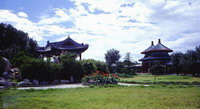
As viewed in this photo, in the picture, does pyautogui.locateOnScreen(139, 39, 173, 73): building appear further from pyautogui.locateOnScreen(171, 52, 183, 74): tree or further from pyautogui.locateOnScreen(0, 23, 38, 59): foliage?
pyautogui.locateOnScreen(0, 23, 38, 59): foliage

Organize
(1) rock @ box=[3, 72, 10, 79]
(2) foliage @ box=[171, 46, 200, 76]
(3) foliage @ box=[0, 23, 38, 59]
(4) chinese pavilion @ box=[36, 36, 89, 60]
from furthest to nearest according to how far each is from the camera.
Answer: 1. (3) foliage @ box=[0, 23, 38, 59]
2. (2) foliage @ box=[171, 46, 200, 76]
3. (4) chinese pavilion @ box=[36, 36, 89, 60]
4. (1) rock @ box=[3, 72, 10, 79]

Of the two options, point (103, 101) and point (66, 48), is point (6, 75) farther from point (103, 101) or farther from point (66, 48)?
point (103, 101)

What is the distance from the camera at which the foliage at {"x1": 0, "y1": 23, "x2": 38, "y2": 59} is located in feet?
Answer: 112

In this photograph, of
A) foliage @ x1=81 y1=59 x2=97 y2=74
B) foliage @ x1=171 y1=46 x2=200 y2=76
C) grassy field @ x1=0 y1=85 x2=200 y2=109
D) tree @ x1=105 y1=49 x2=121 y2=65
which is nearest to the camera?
grassy field @ x1=0 y1=85 x2=200 y2=109

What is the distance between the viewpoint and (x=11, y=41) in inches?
1421

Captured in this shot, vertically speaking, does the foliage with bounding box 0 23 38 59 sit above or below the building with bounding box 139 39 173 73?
above

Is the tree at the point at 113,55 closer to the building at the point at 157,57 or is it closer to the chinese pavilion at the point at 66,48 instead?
the building at the point at 157,57

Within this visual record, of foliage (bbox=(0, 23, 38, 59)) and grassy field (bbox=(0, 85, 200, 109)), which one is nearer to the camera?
grassy field (bbox=(0, 85, 200, 109))

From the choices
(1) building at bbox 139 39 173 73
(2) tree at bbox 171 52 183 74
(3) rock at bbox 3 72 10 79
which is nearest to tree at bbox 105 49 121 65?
(1) building at bbox 139 39 173 73

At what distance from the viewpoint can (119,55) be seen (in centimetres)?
7094

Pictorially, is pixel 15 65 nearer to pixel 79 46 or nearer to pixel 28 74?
pixel 28 74

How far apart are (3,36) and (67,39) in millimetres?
13662

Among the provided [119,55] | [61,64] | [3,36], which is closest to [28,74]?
[61,64]

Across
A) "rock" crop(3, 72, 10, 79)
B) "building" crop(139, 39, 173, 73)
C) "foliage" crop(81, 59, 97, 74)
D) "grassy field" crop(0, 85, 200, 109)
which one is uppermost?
"building" crop(139, 39, 173, 73)
